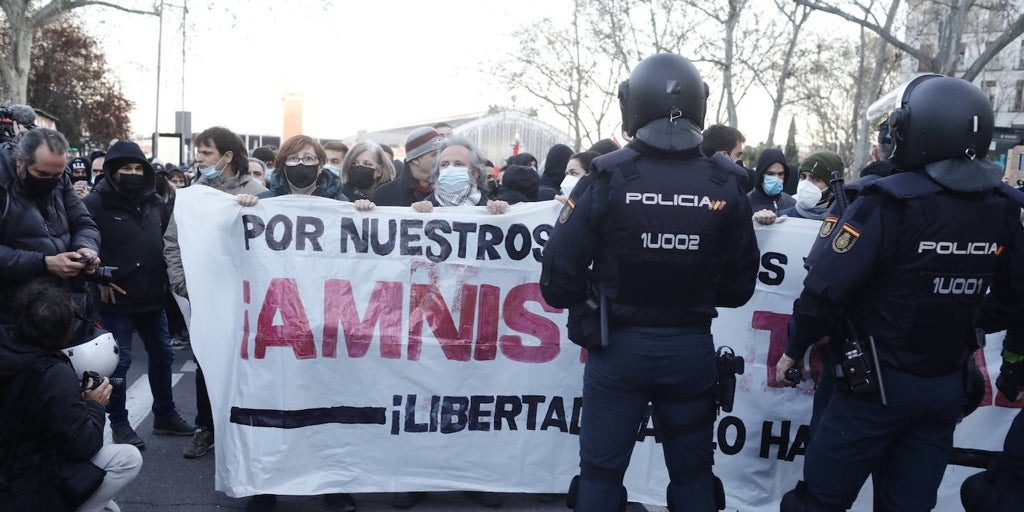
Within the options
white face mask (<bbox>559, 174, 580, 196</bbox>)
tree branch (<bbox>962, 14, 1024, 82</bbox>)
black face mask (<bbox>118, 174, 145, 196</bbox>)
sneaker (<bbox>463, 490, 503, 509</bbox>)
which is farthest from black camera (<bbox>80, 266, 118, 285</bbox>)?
tree branch (<bbox>962, 14, 1024, 82</bbox>)

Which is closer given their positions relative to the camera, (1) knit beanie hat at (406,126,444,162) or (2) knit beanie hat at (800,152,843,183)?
(2) knit beanie hat at (800,152,843,183)

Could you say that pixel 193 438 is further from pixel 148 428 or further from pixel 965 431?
pixel 965 431

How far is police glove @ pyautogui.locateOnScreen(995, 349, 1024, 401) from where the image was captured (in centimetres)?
378

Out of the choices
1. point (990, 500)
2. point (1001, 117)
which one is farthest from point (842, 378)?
point (1001, 117)

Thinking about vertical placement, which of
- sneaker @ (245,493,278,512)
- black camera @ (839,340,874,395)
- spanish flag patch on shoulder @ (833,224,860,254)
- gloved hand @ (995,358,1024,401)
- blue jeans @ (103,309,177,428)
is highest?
spanish flag patch on shoulder @ (833,224,860,254)

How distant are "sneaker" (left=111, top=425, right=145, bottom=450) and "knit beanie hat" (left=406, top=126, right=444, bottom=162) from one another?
2.35 meters

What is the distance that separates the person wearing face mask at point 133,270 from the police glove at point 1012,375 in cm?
458

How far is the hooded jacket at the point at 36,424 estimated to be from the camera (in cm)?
328

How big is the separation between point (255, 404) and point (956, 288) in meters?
3.15

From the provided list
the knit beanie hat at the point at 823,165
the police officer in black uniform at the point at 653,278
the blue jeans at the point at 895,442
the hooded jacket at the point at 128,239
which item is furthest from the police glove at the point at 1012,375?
the hooded jacket at the point at 128,239

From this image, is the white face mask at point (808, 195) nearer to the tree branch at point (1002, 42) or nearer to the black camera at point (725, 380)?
the black camera at point (725, 380)

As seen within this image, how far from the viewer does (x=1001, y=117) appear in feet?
174

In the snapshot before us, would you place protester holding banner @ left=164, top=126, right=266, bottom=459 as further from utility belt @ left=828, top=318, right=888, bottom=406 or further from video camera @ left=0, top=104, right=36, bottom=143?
utility belt @ left=828, top=318, right=888, bottom=406

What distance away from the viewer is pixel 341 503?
440 centimetres
